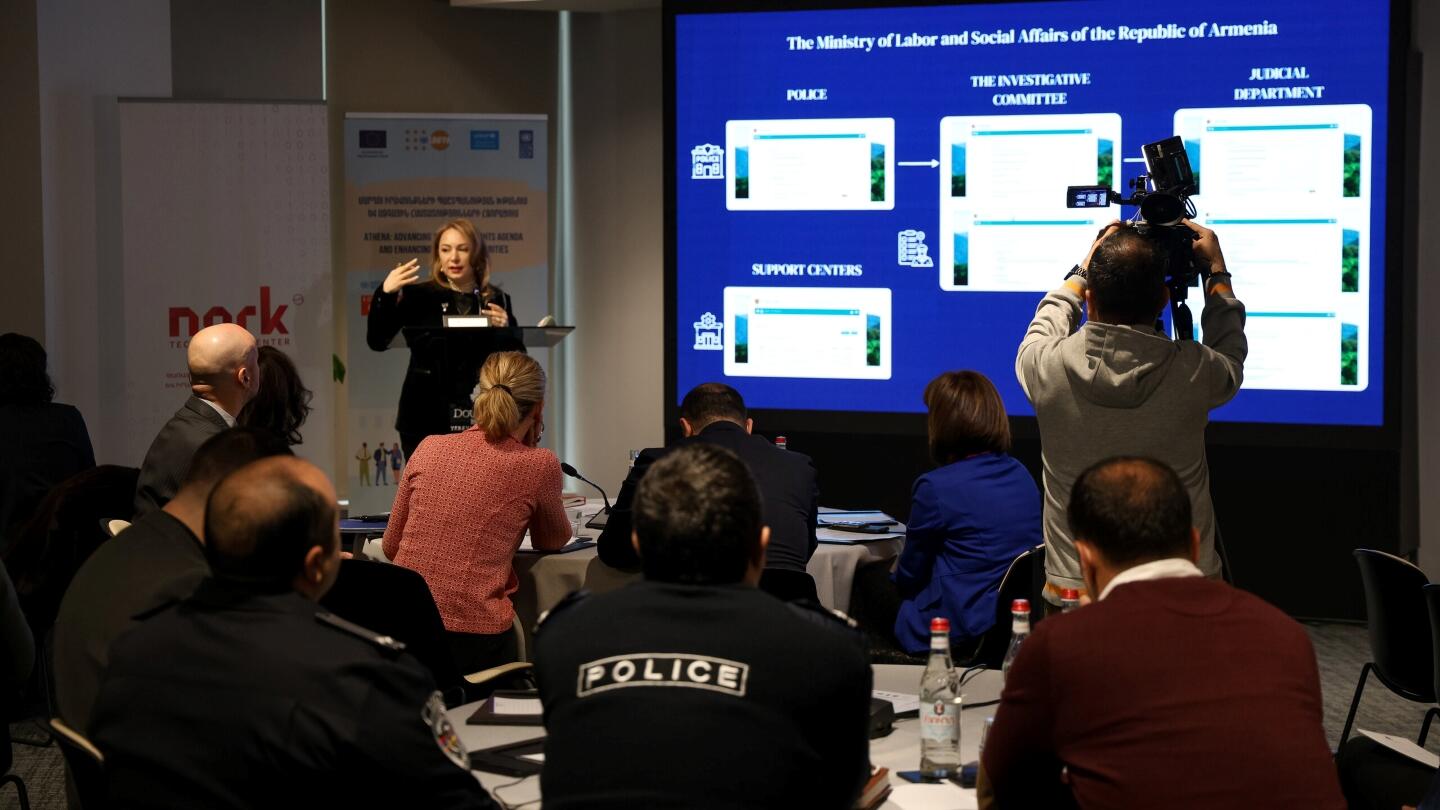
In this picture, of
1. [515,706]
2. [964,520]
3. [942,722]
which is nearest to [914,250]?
[964,520]

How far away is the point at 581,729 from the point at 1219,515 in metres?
5.39

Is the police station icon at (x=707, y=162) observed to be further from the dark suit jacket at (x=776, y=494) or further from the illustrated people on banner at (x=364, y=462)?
the dark suit jacket at (x=776, y=494)

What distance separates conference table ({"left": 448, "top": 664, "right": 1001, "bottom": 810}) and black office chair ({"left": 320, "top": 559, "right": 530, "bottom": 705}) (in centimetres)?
44

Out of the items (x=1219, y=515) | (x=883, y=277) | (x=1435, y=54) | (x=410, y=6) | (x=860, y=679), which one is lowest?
(x=1219, y=515)

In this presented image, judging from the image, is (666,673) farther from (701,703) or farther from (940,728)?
(940,728)

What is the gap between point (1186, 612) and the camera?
188cm

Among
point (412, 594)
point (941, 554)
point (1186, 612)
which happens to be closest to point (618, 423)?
point (941, 554)

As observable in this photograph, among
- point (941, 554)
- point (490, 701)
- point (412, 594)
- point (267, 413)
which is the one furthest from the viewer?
point (267, 413)

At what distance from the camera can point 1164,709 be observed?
1.82m

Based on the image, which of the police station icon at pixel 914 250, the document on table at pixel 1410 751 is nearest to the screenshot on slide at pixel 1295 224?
the police station icon at pixel 914 250

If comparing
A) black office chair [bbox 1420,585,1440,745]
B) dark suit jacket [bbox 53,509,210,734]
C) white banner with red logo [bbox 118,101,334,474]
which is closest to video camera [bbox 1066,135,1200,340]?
black office chair [bbox 1420,585,1440,745]

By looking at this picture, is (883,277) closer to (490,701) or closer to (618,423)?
(618,423)

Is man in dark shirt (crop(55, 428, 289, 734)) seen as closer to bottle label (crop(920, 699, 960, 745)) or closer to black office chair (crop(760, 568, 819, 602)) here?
bottle label (crop(920, 699, 960, 745))

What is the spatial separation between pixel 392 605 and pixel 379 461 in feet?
15.3
